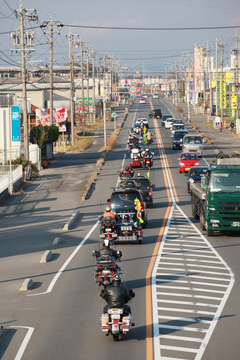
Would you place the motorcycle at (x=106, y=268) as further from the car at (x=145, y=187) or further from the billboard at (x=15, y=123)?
the billboard at (x=15, y=123)

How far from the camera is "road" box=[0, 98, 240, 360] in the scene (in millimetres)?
9578

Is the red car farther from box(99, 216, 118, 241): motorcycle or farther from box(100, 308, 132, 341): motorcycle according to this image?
box(100, 308, 132, 341): motorcycle

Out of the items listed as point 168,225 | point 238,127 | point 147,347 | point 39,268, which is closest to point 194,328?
point 147,347

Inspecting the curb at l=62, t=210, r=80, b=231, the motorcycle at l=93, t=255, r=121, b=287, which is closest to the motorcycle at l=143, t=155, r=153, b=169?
the curb at l=62, t=210, r=80, b=231

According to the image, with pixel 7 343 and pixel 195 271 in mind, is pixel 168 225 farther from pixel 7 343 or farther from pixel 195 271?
pixel 7 343

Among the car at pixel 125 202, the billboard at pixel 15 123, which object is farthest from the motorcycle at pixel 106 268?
the billboard at pixel 15 123

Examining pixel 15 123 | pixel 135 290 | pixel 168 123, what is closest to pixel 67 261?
pixel 135 290

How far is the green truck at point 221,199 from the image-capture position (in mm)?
19375

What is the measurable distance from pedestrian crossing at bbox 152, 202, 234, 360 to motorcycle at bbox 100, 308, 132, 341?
649 mm

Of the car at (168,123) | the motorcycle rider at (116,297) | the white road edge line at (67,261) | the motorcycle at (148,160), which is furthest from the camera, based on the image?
the car at (168,123)

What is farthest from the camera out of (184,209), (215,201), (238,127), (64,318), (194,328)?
(238,127)

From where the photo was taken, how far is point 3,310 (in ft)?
39.6

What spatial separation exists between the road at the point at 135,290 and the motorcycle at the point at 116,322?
0.29 m

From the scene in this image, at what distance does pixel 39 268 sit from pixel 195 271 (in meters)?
4.86
